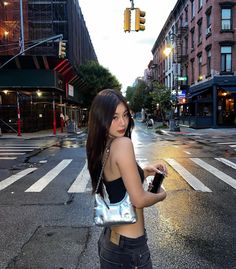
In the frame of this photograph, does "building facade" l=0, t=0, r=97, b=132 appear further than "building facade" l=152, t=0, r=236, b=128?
No

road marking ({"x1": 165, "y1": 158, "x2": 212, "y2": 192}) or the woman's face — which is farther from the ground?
the woman's face

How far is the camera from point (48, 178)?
10070 mm

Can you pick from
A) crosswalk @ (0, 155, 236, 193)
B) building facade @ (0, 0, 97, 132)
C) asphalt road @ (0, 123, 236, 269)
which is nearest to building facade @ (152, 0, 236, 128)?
building facade @ (0, 0, 97, 132)

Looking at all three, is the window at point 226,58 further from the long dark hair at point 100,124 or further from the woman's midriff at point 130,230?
the woman's midriff at point 130,230

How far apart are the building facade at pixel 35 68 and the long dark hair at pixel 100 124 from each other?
19737mm

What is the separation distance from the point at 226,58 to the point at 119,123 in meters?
34.6

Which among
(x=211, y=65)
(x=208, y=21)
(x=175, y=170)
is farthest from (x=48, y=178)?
(x=208, y=21)

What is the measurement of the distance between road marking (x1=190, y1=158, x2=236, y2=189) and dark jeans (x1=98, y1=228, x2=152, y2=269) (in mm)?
6779

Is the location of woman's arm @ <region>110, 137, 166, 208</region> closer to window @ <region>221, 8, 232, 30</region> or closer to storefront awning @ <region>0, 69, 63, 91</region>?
storefront awning @ <region>0, 69, 63, 91</region>

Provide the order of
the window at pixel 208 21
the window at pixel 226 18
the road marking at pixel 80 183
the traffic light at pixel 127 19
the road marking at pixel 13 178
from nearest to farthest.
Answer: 1. the road marking at pixel 80 183
2. the road marking at pixel 13 178
3. the traffic light at pixel 127 19
4. the window at pixel 226 18
5. the window at pixel 208 21

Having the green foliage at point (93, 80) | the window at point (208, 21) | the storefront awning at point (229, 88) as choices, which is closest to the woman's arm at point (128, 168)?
the storefront awning at point (229, 88)

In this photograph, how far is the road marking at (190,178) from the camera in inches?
336

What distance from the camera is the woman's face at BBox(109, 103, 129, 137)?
94.3 inches

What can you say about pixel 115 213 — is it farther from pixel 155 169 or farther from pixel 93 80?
pixel 93 80
